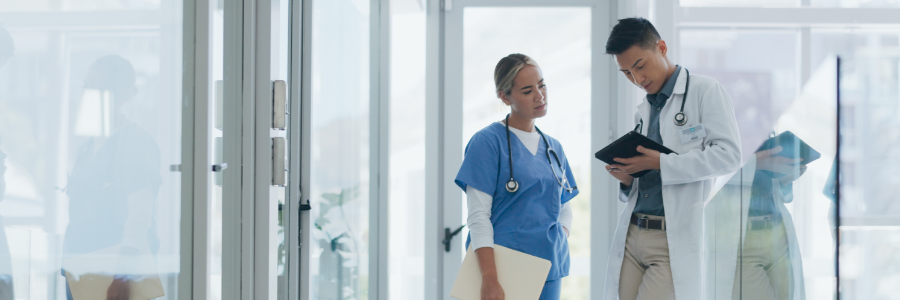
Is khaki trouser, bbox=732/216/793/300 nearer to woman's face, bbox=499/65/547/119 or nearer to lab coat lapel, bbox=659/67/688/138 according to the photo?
lab coat lapel, bbox=659/67/688/138

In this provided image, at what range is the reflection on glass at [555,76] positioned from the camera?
2.72m

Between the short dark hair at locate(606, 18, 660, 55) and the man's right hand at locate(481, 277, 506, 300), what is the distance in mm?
634

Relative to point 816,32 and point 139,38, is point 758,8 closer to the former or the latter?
point 816,32

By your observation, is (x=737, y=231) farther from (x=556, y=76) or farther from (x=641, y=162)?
(x=556, y=76)

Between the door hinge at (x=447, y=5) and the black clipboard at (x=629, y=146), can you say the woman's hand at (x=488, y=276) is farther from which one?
the door hinge at (x=447, y=5)

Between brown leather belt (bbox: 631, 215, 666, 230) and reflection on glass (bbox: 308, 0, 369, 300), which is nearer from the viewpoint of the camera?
brown leather belt (bbox: 631, 215, 666, 230)

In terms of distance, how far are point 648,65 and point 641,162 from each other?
9.6 inches

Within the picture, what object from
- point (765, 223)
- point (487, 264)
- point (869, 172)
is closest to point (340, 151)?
point (487, 264)

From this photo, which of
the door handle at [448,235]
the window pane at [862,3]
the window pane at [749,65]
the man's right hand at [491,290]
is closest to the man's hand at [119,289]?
the man's right hand at [491,290]

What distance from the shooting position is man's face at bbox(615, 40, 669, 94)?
56.0 inches

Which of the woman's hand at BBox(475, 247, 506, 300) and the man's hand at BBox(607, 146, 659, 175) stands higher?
the man's hand at BBox(607, 146, 659, 175)

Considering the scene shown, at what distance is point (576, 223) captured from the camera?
2738 mm

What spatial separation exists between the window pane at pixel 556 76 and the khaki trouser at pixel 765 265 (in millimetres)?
1399

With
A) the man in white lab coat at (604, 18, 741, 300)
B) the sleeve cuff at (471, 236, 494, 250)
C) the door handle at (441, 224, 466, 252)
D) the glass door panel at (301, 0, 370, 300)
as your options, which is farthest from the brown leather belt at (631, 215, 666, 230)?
the door handle at (441, 224, 466, 252)
